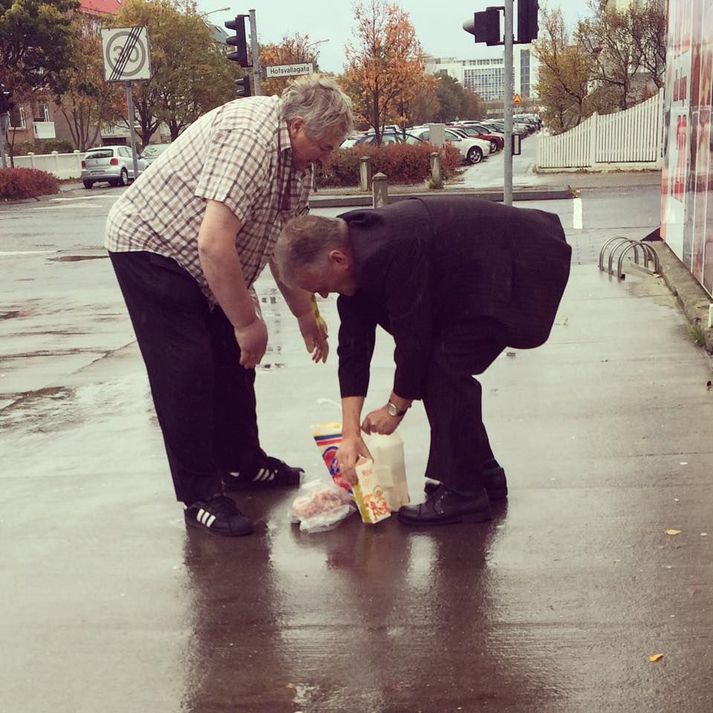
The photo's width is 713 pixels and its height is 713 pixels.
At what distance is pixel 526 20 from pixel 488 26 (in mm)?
464

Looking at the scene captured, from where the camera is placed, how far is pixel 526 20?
1208 cm

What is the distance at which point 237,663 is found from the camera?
116 inches

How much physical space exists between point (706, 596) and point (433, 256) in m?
1.38

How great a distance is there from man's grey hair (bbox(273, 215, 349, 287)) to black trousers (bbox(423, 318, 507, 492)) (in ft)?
1.87

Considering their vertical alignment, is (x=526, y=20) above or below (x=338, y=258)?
above

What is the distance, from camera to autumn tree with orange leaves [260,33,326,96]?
45.4 m

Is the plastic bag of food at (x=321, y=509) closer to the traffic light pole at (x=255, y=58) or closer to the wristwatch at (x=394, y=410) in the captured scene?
the wristwatch at (x=394, y=410)

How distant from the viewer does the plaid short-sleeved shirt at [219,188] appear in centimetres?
349

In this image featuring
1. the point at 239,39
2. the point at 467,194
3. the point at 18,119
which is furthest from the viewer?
the point at 18,119

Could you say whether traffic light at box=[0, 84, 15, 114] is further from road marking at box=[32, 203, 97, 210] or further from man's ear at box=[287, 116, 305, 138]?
man's ear at box=[287, 116, 305, 138]

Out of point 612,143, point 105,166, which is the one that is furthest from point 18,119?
point 612,143

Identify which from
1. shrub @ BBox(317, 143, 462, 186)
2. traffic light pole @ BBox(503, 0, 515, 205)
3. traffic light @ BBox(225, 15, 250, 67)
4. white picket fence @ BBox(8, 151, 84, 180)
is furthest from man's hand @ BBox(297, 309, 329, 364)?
white picket fence @ BBox(8, 151, 84, 180)

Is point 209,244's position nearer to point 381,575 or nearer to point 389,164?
point 381,575

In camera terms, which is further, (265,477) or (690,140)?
(690,140)
